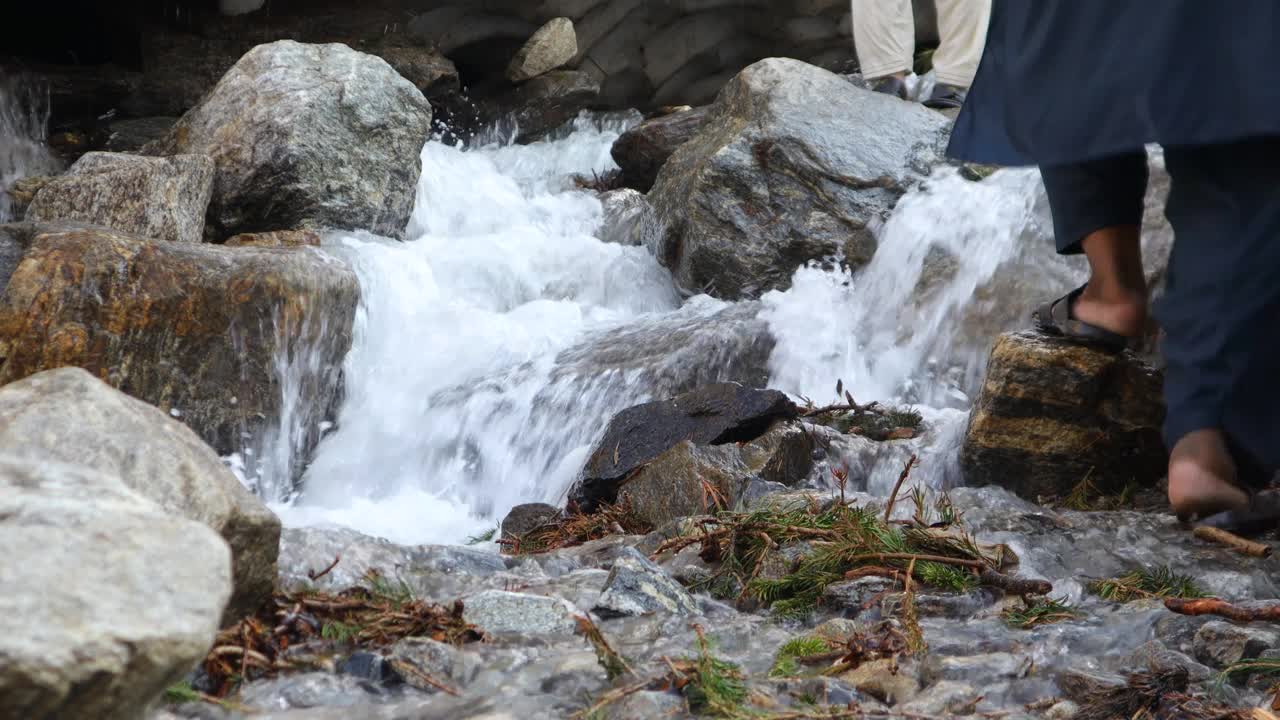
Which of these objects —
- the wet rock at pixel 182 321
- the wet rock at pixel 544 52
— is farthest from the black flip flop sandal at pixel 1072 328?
the wet rock at pixel 544 52

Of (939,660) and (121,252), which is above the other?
(939,660)

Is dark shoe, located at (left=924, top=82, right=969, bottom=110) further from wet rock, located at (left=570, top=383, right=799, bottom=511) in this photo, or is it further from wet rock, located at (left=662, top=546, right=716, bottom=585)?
wet rock, located at (left=662, top=546, right=716, bottom=585)

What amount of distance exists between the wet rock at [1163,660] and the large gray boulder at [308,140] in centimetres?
600

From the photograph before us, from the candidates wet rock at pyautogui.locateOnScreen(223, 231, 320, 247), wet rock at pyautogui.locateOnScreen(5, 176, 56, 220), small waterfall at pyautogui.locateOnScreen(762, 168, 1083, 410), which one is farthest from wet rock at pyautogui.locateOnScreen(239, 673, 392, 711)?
wet rock at pyautogui.locateOnScreen(5, 176, 56, 220)

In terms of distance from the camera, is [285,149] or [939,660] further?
[285,149]

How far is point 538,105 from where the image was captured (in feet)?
39.2

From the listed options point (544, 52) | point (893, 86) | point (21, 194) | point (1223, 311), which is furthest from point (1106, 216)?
point (544, 52)

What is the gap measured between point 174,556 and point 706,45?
41.8 feet

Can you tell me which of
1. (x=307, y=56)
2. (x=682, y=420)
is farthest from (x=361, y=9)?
(x=682, y=420)

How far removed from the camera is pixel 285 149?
724 cm

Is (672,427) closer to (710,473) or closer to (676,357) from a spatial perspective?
(710,473)

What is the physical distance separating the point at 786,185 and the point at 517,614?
219 inches

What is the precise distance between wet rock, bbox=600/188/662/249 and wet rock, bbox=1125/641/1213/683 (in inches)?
239

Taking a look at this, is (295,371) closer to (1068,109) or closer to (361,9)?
(1068,109)
